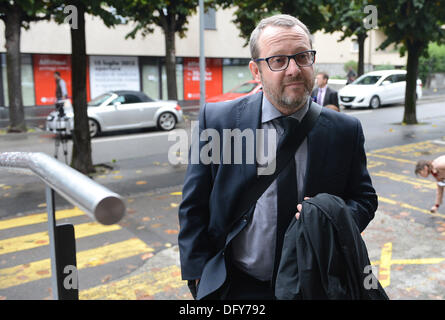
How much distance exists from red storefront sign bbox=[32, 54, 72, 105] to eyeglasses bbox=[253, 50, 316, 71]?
2628cm

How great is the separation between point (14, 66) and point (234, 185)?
15.4m

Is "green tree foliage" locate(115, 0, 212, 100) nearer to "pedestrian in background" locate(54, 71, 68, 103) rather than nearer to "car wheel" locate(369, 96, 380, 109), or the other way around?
"pedestrian in background" locate(54, 71, 68, 103)

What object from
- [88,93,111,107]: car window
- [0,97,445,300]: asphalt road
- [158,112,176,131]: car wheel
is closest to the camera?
[0,97,445,300]: asphalt road

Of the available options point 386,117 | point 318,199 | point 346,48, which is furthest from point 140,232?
point 346,48

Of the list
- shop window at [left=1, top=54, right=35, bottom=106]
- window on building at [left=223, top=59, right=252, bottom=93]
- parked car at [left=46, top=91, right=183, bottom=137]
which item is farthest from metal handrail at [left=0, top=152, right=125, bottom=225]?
window on building at [left=223, top=59, right=252, bottom=93]

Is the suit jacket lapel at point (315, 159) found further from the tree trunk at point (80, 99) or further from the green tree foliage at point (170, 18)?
the green tree foliage at point (170, 18)

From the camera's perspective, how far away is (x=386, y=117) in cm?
1798

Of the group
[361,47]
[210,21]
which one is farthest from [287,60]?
[210,21]

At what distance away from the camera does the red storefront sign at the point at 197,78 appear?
3066cm

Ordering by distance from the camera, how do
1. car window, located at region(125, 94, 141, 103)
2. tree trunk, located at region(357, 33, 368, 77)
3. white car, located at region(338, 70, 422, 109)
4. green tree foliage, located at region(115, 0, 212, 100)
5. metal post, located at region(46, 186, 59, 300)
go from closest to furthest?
metal post, located at region(46, 186, 59, 300) → car window, located at region(125, 94, 141, 103) → green tree foliage, located at region(115, 0, 212, 100) → white car, located at region(338, 70, 422, 109) → tree trunk, located at region(357, 33, 368, 77)

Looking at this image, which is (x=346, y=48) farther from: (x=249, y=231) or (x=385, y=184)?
(x=249, y=231)

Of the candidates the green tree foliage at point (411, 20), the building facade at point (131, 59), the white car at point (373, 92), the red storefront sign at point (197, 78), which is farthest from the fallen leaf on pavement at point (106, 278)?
the red storefront sign at point (197, 78)

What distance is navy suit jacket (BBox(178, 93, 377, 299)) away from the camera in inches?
79.0

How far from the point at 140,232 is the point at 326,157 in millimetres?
4389
